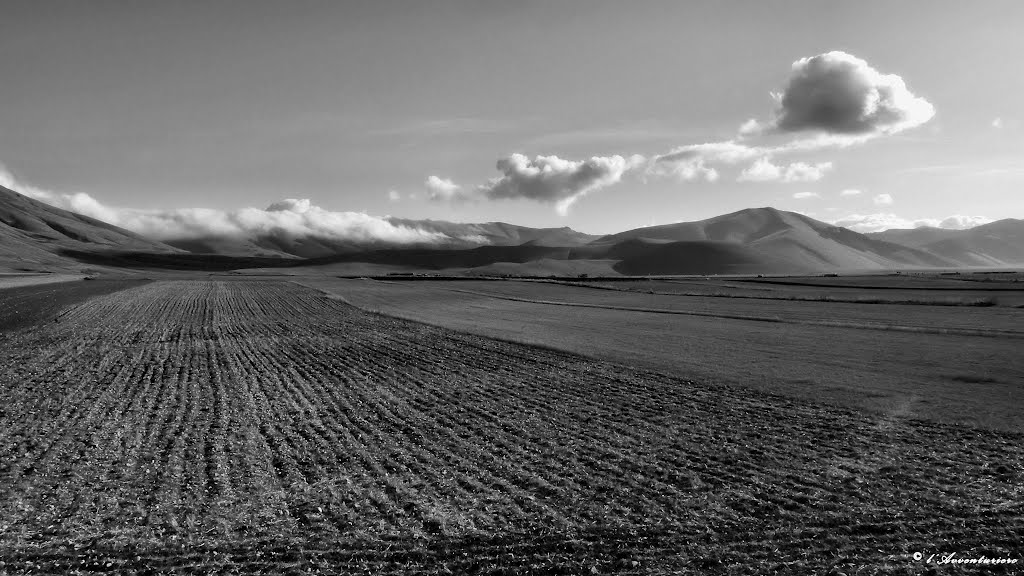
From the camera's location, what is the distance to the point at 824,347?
32.1 metres

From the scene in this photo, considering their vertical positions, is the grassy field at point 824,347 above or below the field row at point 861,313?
below

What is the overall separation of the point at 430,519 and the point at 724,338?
99.7ft

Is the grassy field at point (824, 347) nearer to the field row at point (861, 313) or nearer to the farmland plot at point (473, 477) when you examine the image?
the field row at point (861, 313)

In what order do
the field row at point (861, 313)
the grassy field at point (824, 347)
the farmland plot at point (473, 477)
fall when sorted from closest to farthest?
1. the farmland plot at point (473, 477)
2. the grassy field at point (824, 347)
3. the field row at point (861, 313)

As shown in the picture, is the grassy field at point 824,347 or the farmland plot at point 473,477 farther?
the grassy field at point 824,347

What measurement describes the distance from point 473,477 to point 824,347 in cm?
2775

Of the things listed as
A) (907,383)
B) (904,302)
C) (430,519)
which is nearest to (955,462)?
(907,383)

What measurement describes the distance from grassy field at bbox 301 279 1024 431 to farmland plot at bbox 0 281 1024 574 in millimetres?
2921

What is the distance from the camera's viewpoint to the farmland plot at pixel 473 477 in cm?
919

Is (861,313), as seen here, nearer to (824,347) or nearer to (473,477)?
(824,347)

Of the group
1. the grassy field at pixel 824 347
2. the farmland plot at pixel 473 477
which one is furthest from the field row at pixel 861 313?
the farmland plot at pixel 473 477

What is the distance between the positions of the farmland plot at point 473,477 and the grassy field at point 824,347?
2.92m

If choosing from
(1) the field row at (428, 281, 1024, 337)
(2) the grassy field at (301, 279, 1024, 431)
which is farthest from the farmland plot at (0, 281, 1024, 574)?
(1) the field row at (428, 281, 1024, 337)

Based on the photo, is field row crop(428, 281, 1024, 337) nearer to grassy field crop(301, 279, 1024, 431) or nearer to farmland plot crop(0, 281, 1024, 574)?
grassy field crop(301, 279, 1024, 431)
